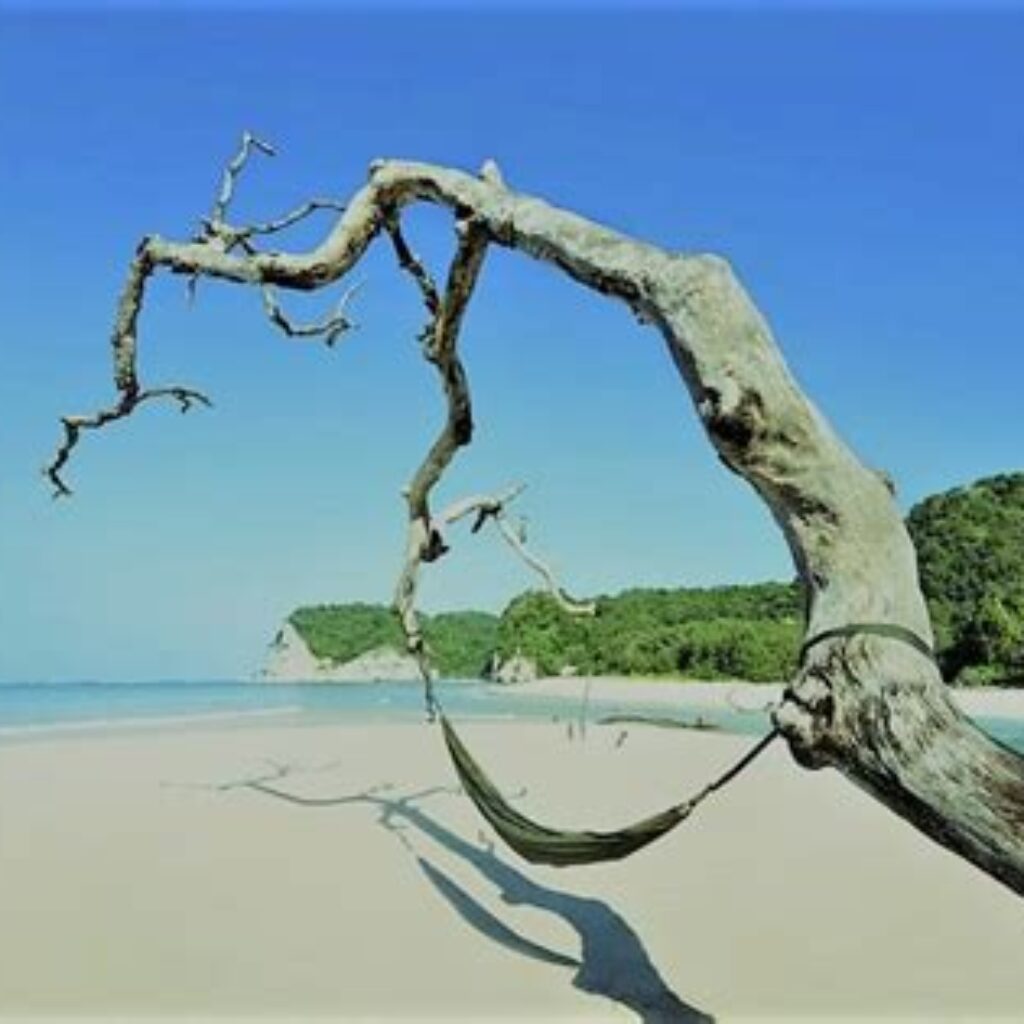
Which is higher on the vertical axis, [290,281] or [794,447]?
[290,281]

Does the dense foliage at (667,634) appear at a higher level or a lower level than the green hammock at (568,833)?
higher

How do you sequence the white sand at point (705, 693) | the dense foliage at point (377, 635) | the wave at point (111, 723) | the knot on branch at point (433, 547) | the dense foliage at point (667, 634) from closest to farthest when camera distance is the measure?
the knot on branch at point (433, 547), the wave at point (111, 723), the white sand at point (705, 693), the dense foliage at point (667, 634), the dense foliage at point (377, 635)

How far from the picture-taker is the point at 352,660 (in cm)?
6969

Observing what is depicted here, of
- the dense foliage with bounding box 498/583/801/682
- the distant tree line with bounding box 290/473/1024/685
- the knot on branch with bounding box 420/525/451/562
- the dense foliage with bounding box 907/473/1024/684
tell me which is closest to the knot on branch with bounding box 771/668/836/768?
the knot on branch with bounding box 420/525/451/562

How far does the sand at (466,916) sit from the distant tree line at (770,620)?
1719 centimetres

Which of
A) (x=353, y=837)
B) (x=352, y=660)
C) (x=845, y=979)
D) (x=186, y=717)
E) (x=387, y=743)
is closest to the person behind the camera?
(x=845, y=979)

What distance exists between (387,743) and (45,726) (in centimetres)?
695

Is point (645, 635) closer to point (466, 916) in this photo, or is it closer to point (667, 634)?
point (667, 634)

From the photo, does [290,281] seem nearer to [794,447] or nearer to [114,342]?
[114,342]

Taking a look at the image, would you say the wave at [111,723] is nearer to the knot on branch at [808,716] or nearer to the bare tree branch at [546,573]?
the bare tree branch at [546,573]

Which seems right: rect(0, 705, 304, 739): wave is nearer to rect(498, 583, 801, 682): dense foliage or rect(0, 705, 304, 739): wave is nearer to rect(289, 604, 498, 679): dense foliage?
rect(498, 583, 801, 682): dense foliage

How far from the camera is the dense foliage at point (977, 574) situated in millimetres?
31250

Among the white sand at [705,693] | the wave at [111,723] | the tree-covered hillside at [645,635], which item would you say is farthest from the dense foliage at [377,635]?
the wave at [111,723]

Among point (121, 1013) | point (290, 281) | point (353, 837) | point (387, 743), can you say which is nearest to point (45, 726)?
point (387, 743)
